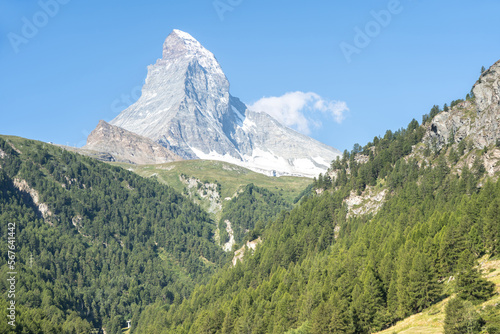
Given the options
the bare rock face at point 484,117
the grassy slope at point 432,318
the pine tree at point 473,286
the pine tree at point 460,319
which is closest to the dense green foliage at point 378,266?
the pine tree at point 473,286

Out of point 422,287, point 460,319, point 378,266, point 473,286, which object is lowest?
point 460,319

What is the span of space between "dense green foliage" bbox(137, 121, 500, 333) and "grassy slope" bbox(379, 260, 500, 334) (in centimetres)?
306

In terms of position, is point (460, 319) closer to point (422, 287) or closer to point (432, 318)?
point (432, 318)

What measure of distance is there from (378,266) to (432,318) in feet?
114

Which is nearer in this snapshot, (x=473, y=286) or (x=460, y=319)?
(x=460, y=319)

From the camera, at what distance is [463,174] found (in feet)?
551

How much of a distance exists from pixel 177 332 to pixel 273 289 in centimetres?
3875

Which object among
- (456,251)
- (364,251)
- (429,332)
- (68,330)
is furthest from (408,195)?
(68,330)

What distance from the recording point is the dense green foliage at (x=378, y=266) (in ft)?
302

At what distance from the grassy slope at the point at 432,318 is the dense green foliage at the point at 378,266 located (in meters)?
3.06

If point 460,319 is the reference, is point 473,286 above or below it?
above

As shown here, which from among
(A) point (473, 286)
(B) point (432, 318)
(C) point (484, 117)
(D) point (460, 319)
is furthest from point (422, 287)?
(C) point (484, 117)

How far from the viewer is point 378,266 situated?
371 ft

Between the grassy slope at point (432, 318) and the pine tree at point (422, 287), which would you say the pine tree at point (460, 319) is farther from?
the pine tree at point (422, 287)
